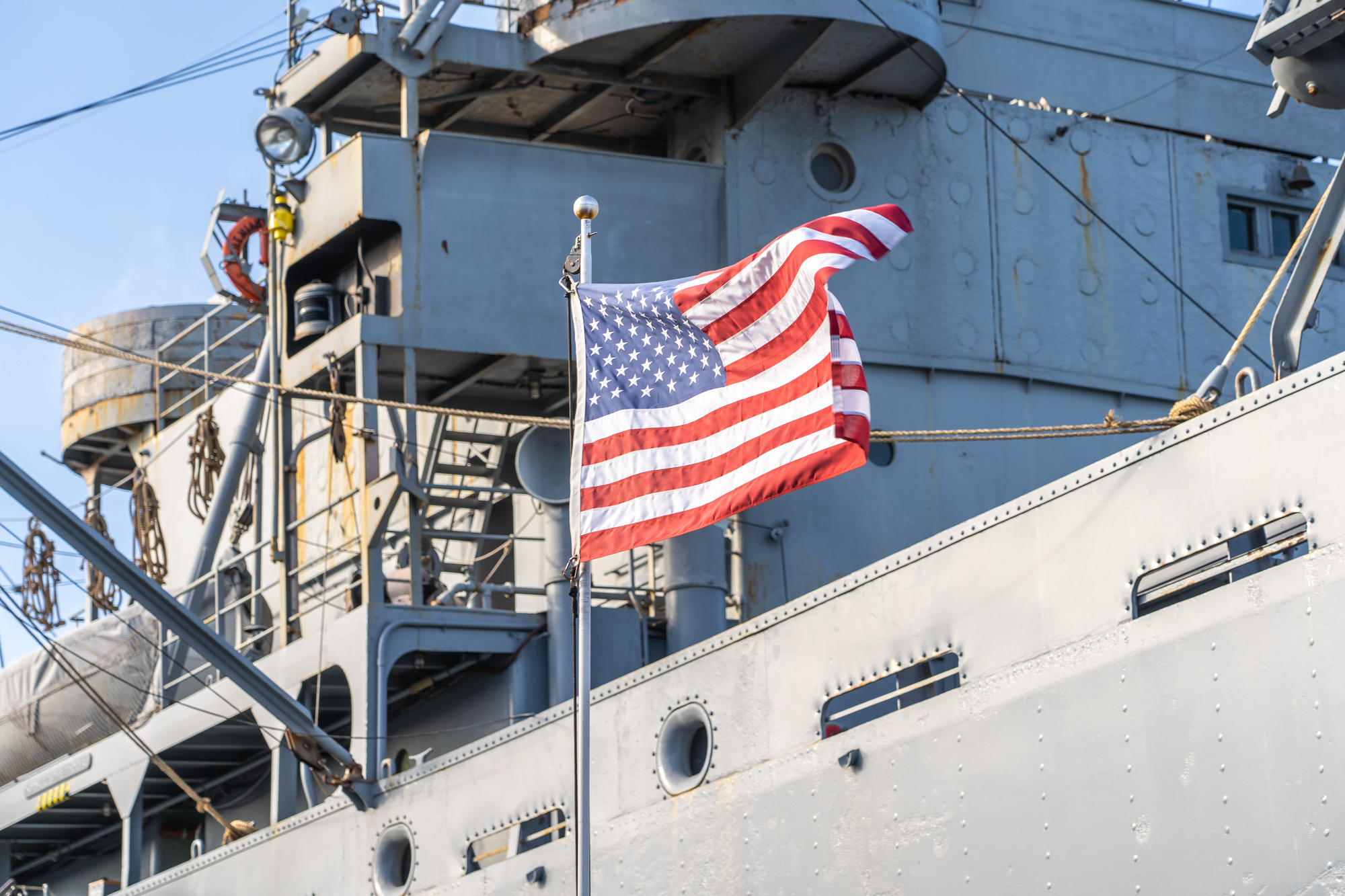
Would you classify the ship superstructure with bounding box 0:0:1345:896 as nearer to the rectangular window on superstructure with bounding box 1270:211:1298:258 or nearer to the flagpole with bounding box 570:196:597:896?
the rectangular window on superstructure with bounding box 1270:211:1298:258

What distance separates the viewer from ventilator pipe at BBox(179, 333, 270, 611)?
55.3 feet

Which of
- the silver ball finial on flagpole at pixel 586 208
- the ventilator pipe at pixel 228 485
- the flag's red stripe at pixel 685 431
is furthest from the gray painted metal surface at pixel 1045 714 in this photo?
the ventilator pipe at pixel 228 485

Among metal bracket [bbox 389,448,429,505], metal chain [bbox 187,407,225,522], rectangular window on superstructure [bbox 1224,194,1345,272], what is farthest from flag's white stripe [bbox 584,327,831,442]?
metal chain [bbox 187,407,225,522]

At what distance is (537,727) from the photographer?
1112cm

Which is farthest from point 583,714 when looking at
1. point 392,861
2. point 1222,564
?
point 392,861

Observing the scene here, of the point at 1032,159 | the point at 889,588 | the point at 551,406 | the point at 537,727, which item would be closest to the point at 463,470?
the point at 551,406

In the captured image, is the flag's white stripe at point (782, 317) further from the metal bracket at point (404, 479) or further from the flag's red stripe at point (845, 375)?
the metal bracket at point (404, 479)

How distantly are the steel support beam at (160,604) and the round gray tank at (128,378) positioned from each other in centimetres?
1004

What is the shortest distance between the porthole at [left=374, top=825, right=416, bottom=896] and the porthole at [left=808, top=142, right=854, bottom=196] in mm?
6397

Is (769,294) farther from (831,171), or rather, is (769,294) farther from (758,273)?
(831,171)

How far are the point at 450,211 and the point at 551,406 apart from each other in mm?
2091

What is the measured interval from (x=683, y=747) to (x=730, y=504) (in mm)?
2657

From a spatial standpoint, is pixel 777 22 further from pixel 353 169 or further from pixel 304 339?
pixel 304 339

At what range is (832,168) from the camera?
15055mm
